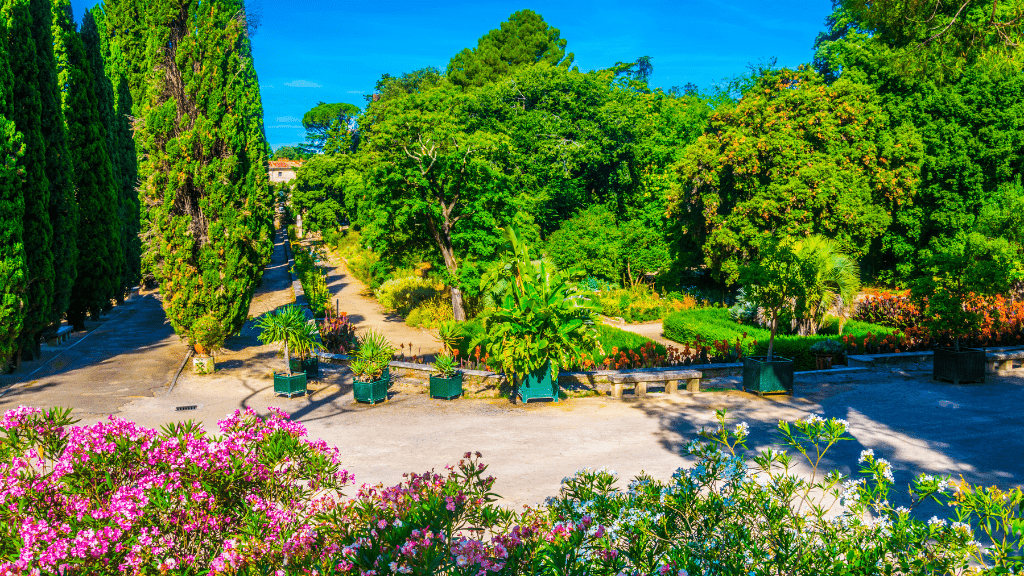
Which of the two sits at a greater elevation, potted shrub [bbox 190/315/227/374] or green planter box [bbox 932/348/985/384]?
potted shrub [bbox 190/315/227/374]

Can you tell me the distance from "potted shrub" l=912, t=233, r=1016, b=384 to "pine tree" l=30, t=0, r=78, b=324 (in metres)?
20.2

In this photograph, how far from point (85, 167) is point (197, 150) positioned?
7.07 m

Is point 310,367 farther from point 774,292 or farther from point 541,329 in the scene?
point 774,292

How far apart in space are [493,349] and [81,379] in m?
9.19

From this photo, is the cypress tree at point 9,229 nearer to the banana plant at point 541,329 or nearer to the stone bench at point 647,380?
the banana plant at point 541,329

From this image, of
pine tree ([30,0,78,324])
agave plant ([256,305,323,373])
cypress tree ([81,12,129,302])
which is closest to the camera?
agave plant ([256,305,323,373])

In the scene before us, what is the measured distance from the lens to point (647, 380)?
43.0 ft

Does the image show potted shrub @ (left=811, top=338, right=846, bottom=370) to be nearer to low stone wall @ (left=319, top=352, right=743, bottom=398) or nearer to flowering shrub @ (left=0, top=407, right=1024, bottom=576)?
low stone wall @ (left=319, top=352, right=743, bottom=398)

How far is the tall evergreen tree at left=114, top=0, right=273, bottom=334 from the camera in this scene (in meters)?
14.4

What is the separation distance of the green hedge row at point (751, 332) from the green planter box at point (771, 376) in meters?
2.21

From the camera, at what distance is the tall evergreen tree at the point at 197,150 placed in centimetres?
1441

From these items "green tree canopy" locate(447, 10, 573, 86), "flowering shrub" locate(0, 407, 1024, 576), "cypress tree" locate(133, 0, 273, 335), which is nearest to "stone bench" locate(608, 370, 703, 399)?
"flowering shrub" locate(0, 407, 1024, 576)

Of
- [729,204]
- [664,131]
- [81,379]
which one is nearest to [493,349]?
[81,379]

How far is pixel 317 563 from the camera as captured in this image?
3.75 m
